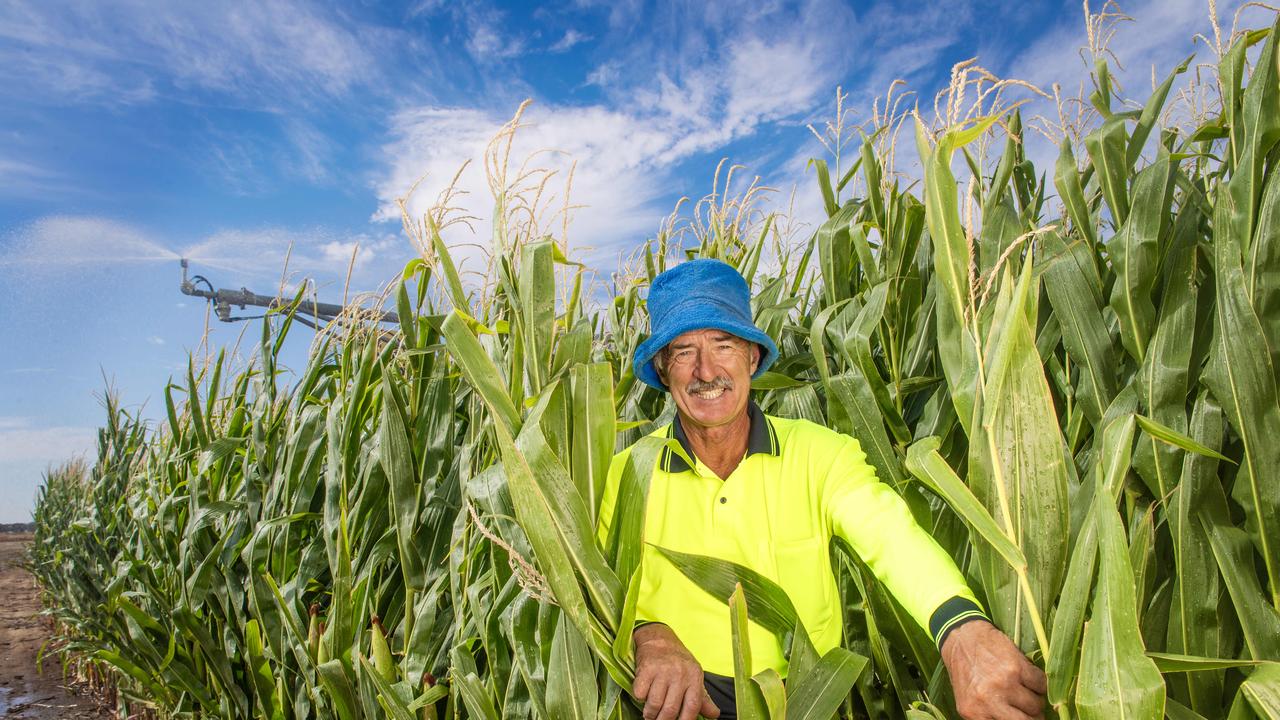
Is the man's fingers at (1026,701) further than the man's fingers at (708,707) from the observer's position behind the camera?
No

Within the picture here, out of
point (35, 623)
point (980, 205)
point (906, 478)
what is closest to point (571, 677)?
point (906, 478)

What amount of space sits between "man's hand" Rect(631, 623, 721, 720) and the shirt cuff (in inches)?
14.9

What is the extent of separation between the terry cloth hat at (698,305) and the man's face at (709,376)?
0.10 ft

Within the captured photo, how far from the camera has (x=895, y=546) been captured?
3.84 ft

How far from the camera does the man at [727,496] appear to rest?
52.5 inches

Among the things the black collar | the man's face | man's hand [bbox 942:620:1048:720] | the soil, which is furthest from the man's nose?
the soil

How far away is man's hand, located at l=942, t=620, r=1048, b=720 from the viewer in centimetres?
95

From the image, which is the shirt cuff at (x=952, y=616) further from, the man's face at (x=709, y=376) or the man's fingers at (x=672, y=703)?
the man's face at (x=709, y=376)

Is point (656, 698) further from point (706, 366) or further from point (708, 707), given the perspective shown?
point (706, 366)

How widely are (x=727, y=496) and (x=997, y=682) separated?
650 millimetres

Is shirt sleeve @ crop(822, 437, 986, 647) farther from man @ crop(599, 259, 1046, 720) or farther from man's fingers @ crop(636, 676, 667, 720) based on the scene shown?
man's fingers @ crop(636, 676, 667, 720)

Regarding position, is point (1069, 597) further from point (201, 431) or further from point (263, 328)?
point (201, 431)

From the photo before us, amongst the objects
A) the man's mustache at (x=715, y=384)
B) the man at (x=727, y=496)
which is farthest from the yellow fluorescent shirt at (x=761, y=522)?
the man's mustache at (x=715, y=384)

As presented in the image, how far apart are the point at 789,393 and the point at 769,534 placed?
51 cm
